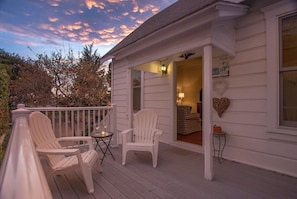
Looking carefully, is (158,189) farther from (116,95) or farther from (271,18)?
(116,95)

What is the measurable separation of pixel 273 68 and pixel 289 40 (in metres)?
0.52

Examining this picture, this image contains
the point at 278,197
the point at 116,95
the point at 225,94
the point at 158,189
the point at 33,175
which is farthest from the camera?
the point at 116,95

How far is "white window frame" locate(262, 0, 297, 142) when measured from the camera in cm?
311

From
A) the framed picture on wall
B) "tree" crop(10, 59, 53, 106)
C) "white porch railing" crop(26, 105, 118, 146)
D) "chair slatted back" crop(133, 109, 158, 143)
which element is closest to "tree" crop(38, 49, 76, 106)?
"tree" crop(10, 59, 53, 106)

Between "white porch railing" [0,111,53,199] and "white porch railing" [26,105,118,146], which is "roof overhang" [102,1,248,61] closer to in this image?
"white porch railing" [26,105,118,146]

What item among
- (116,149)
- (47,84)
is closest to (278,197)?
(116,149)

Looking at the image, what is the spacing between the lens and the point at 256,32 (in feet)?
11.3

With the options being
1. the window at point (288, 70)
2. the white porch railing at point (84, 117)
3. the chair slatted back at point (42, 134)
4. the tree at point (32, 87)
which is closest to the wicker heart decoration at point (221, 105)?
the window at point (288, 70)

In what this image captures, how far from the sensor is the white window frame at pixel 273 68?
10.2 feet

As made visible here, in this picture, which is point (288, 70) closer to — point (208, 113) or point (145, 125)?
point (208, 113)

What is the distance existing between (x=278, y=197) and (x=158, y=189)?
1.59 metres

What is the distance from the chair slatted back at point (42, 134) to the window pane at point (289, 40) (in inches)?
162

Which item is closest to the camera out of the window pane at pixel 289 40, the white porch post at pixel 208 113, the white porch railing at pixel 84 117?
the white porch post at pixel 208 113

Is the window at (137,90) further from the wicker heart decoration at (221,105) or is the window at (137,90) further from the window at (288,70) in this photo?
the window at (288,70)
